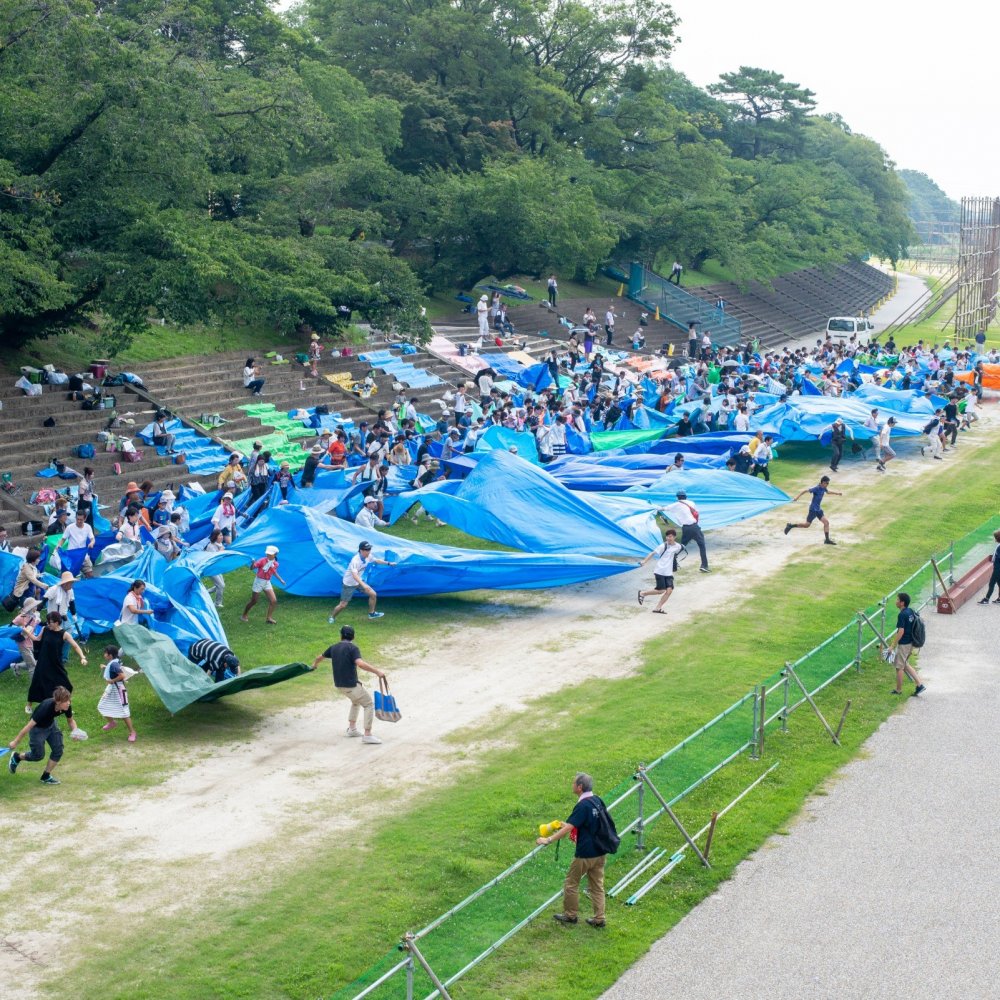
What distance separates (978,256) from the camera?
66.4 meters

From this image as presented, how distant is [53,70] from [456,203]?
20.6m

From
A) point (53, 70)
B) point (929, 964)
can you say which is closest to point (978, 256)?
point (53, 70)

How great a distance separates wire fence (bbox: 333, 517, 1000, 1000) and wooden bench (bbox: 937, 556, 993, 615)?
3028 mm

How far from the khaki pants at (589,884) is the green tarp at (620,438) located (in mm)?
20381

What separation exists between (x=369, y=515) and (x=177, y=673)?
6.97m

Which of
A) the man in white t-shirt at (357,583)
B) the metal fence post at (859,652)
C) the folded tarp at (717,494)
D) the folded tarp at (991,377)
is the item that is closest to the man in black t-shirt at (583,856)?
the metal fence post at (859,652)

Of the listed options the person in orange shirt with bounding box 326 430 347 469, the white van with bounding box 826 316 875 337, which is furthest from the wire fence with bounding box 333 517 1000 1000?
the white van with bounding box 826 316 875 337

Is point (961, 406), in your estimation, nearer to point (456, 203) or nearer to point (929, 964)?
point (456, 203)

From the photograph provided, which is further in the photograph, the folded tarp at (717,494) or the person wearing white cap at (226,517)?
the folded tarp at (717,494)

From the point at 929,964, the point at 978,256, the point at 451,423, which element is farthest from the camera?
the point at 978,256

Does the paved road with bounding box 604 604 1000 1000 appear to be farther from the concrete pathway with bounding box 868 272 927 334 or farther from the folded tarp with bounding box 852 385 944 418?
the concrete pathway with bounding box 868 272 927 334

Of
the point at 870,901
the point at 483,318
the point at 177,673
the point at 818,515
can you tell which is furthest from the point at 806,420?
the point at 870,901

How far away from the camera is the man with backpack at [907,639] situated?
17531 mm

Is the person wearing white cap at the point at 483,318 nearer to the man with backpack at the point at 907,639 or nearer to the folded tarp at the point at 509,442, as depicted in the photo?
the folded tarp at the point at 509,442
